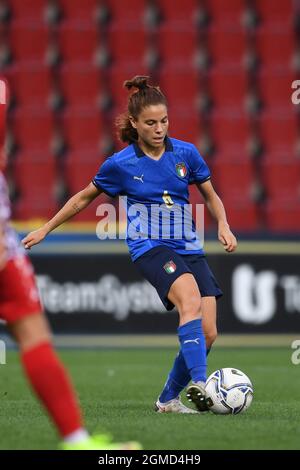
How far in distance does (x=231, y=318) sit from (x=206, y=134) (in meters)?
3.30

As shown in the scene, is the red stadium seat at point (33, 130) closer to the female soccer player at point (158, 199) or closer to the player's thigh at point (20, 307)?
the female soccer player at point (158, 199)

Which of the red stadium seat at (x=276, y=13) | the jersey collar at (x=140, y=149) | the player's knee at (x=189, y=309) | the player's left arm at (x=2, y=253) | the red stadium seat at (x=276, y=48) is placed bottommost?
the player's knee at (x=189, y=309)

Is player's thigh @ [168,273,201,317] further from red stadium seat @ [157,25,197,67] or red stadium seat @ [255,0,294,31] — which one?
red stadium seat @ [255,0,294,31]

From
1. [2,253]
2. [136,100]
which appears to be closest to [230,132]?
[136,100]

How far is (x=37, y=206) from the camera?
13.4 meters

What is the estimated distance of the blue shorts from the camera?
601 centimetres

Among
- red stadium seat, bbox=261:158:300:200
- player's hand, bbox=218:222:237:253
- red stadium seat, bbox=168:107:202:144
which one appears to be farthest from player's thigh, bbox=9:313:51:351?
red stadium seat, bbox=168:107:202:144

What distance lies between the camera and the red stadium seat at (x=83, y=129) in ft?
45.8

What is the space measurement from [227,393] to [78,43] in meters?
9.47

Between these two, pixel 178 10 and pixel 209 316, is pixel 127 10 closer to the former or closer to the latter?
pixel 178 10

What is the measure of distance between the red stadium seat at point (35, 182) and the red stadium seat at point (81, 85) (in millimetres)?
1037

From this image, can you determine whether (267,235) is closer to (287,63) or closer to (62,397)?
(287,63)

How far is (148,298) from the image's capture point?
1143 cm

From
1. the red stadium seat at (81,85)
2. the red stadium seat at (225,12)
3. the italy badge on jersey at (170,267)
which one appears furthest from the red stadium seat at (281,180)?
the italy badge on jersey at (170,267)
